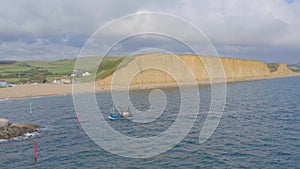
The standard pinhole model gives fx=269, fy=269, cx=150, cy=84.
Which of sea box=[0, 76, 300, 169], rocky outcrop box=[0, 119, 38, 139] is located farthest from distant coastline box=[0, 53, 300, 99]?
Answer: rocky outcrop box=[0, 119, 38, 139]

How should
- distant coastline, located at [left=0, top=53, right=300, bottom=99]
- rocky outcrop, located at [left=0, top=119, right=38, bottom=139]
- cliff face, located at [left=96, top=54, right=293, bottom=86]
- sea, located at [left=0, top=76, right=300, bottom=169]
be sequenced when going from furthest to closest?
cliff face, located at [left=96, top=54, right=293, bottom=86] < distant coastline, located at [left=0, top=53, right=300, bottom=99] < rocky outcrop, located at [left=0, top=119, right=38, bottom=139] < sea, located at [left=0, top=76, right=300, bottom=169]

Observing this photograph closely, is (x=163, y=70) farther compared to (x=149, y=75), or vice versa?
(x=163, y=70)

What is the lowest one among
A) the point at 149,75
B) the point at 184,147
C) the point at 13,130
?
the point at 184,147

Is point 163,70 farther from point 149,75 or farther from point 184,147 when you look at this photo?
point 184,147

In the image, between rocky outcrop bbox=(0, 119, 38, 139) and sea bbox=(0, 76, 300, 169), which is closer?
sea bbox=(0, 76, 300, 169)

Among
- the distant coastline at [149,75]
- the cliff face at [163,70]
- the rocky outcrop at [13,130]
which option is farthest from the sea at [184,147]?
the cliff face at [163,70]

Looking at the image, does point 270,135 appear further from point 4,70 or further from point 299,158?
point 4,70

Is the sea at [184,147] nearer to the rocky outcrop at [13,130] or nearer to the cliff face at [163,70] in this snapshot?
the rocky outcrop at [13,130]

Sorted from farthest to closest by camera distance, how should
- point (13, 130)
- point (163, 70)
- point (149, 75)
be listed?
1. point (163, 70)
2. point (149, 75)
3. point (13, 130)

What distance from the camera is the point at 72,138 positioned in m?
28.4

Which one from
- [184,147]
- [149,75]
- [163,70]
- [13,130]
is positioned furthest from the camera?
[163,70]

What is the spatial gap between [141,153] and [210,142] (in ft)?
22.8

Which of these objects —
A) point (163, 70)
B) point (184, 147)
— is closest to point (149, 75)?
point (163, 70)

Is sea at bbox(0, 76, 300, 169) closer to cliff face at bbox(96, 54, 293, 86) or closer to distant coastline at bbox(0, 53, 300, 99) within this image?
distant coastline at bbox(0, 53, 300, 99)
